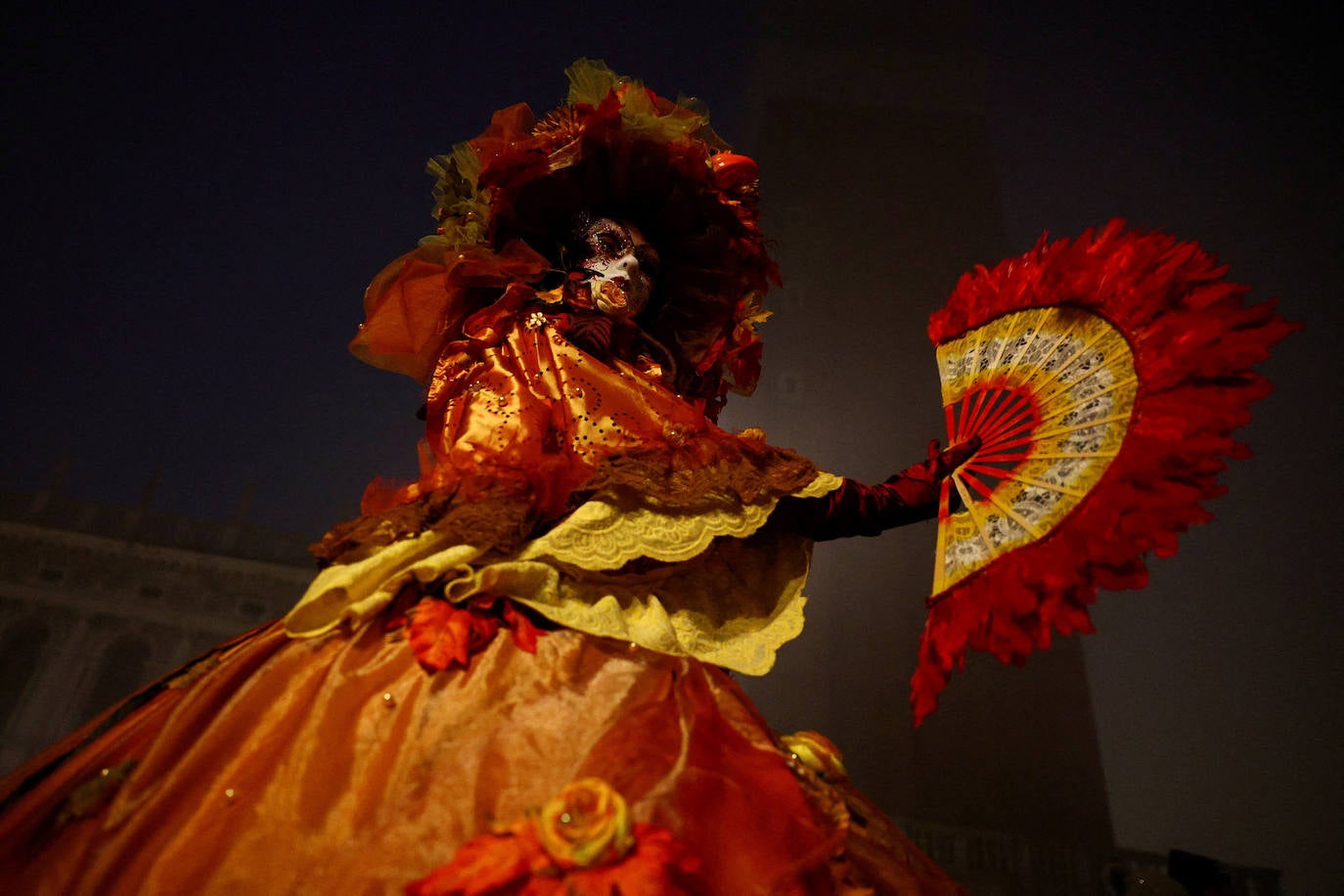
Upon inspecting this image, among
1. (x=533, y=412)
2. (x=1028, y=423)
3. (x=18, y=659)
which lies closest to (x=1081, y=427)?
(x=1028, y=423)

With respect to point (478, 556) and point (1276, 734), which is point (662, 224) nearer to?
point (478, 556)

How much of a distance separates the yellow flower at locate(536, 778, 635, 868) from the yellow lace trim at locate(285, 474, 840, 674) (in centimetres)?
31

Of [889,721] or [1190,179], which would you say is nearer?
[1190,179]

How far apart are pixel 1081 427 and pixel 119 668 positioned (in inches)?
528

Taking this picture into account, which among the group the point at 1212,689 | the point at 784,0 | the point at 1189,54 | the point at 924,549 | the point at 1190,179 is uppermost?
the point at 784,0

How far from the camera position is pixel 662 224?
1.82 meters

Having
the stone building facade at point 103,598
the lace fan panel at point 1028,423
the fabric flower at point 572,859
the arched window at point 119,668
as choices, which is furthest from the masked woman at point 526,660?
the arched window at point 119,668

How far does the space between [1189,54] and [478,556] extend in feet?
16.3

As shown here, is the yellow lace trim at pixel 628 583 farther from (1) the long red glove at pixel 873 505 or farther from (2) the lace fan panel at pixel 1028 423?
(2) the lace fan panel at pixel 1028 423

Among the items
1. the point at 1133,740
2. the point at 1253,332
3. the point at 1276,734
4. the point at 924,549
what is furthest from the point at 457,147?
the point at 924,549

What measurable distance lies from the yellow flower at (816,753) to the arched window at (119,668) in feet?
41.3

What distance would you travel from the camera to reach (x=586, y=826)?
0.67 m

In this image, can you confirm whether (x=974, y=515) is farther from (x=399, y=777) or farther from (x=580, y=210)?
(x=580, y=210)

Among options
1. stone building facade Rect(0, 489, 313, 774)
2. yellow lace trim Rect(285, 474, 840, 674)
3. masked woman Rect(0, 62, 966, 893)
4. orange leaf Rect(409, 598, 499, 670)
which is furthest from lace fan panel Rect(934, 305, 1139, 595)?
stone building facade Rect(0, 489, 313, 774)
